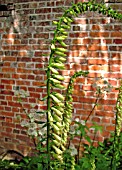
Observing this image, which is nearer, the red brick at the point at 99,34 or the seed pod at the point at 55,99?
the seed pod at the point at 55,99

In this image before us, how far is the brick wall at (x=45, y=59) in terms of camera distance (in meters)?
2.84

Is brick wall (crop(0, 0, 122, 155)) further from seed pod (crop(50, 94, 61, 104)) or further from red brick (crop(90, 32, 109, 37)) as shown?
seed pod (crop(50, 94, 61, 104))

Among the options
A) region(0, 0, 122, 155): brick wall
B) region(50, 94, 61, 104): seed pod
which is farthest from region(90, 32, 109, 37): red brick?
region(50, 94, 61, 104): seed pod

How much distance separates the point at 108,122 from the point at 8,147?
1.35 metres

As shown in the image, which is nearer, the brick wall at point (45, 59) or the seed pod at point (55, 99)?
the seed pod at point (55, 99)

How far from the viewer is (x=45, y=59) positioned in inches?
121

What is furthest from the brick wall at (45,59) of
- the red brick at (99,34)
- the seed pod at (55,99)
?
the seed pod at (55,99)

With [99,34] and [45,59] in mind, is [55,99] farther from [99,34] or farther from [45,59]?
[45,59]

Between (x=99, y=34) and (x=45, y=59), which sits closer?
(x=99, y=34)

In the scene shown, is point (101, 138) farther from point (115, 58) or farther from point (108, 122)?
point (115, 58)

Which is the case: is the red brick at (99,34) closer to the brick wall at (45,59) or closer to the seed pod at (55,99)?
the brick wall at (45,59)

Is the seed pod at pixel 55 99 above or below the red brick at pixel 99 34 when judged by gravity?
below

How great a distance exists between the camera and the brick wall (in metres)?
2.84

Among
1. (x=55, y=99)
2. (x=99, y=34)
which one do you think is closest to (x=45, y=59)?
(x=99, y=34)
